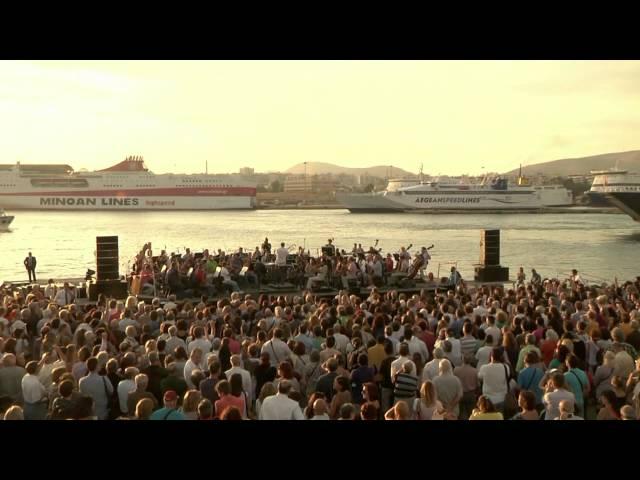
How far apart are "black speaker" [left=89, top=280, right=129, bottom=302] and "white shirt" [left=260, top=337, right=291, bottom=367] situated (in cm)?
856

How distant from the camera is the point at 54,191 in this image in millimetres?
98500

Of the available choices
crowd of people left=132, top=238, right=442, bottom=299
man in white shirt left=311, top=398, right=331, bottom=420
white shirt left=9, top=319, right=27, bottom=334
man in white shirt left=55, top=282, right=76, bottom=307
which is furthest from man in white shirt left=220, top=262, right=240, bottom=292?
man in white shirt left=311, top=398, right=331, bottom=420

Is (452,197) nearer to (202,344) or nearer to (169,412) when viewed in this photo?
(202,344)

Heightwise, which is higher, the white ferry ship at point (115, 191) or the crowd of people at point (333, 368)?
the white ferry ship at point (115, 191)

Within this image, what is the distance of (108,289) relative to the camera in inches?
557

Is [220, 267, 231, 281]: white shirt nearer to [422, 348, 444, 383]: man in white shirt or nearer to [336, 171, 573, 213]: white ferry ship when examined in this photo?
[422, 348, 444, 383]: man in white shirt

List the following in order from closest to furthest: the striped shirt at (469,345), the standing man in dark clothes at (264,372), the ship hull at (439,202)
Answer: the standing man in dark clothes at (264,372) → the striped shirt at (469,345) → the ship hull at (439,202)

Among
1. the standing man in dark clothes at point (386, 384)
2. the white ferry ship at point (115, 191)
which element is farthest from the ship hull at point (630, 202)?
the standing man in dark clothes at point (386, 384)

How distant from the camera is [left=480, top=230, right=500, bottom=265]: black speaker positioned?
17500 mm

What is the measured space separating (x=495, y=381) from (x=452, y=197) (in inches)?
3339

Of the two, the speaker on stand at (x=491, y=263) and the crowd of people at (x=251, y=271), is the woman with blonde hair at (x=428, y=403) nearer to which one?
the crowd of people at (x=251, y=271)

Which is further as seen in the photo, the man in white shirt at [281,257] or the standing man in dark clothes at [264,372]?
the man in white shirt at [281,257]

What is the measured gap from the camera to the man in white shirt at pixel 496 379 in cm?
534
